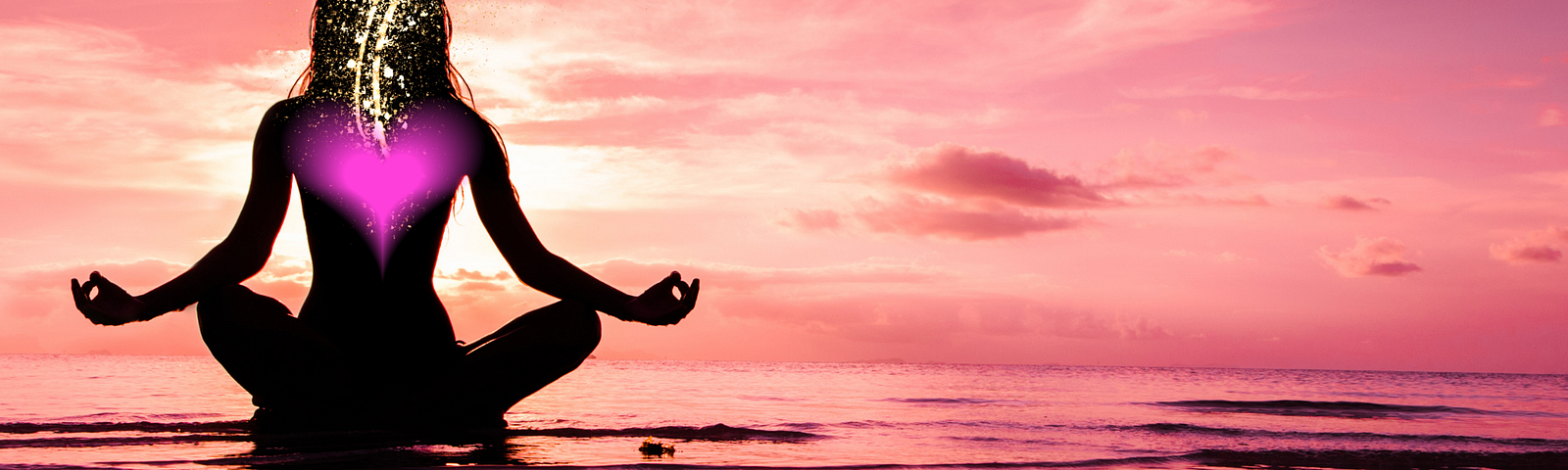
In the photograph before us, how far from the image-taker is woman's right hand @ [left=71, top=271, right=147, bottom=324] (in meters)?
3.17

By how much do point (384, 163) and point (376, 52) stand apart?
40 cm

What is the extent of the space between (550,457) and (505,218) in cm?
102

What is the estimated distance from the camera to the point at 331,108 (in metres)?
3.64

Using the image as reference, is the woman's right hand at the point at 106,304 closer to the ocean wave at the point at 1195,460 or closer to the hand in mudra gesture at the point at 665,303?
the ocean wave at the point at 1195,460

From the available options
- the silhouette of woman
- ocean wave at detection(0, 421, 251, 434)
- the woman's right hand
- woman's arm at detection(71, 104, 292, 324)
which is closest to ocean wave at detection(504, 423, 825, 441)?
ocean wave at detection(0, 421, 251, 434)

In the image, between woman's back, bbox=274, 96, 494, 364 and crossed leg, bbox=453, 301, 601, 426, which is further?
crossed leg, bbox=453, 301, 601, 426

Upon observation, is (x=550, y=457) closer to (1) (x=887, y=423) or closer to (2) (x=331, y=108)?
(2) (x=331, y=108)

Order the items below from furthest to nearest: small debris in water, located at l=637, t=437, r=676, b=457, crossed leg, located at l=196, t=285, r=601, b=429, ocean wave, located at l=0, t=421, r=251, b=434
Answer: ocean wave, located at l=0, t=421, r=251, b=434 < small debris in water, located at l=637, t=437, r=676, b=457 < crossed leg, located at l=196, t=285, r=601, b=429

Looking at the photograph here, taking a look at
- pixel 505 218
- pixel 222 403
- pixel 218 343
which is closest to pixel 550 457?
pixel 505 218

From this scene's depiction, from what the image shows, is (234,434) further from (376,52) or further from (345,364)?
(376,52)

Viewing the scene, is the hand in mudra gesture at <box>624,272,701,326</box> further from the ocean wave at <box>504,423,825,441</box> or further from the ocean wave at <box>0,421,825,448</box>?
the ocean wave at <box>504,423,825,441</box>

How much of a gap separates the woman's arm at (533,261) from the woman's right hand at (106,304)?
3.69 ft

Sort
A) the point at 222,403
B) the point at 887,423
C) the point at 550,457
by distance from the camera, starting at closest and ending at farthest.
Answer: the point at 550,457 < the point at 887,423 < the point at 222,403

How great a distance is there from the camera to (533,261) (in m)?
3.71
